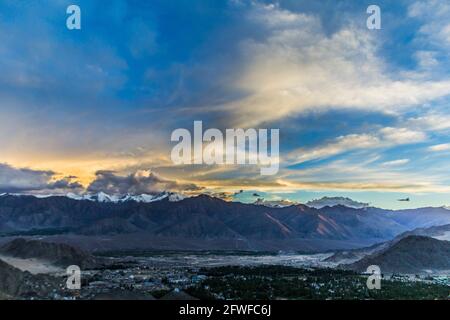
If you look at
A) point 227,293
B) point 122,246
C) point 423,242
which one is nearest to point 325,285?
point 227,293

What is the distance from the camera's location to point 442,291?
60.8m

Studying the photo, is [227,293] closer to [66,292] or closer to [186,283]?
[186,283]

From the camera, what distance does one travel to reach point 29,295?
52406 millimetres

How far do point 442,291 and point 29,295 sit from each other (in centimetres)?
5141
